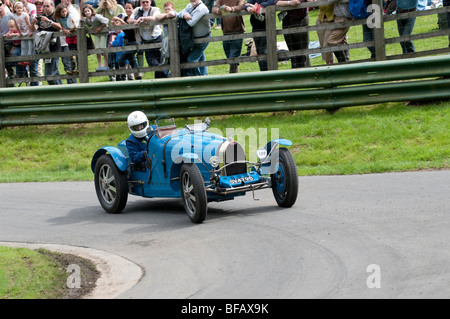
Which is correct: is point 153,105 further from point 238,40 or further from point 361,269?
point 361,269

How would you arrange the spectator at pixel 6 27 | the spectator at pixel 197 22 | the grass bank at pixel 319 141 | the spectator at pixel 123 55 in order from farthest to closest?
the spectator at pixel 6 27
the spectator at pixel 123 55
the spectator at pixel 197 22
the grass bank at pixel 319 141

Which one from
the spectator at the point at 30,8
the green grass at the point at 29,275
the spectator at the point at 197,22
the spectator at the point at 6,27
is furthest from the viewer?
the spectator at the point at 30,8

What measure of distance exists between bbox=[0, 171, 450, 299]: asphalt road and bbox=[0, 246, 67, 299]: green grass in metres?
0.70

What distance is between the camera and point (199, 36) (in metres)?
15.1

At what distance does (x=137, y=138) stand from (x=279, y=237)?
331 cm

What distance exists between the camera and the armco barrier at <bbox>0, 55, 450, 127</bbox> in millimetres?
13188

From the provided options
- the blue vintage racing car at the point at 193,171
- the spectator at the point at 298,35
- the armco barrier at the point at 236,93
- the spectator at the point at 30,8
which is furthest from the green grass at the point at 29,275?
the spectator at the point at 30,8

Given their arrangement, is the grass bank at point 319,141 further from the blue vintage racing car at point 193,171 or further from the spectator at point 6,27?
the spectator at point 6,27

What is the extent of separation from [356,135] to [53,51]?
7.27 meters

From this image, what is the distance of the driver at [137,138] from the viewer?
10.3m

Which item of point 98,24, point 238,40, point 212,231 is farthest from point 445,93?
point 98,24

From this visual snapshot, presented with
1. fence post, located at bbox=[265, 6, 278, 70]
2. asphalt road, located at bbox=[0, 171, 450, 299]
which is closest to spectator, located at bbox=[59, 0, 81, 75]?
fence post, located at bbox=[265, 6, 278, 70]

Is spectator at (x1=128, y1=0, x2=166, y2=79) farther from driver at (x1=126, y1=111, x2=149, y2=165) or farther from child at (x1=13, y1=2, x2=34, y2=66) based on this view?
driver at (x1=126, y1=111, x2=149, y2=165)

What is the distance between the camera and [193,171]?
8.98 meters
